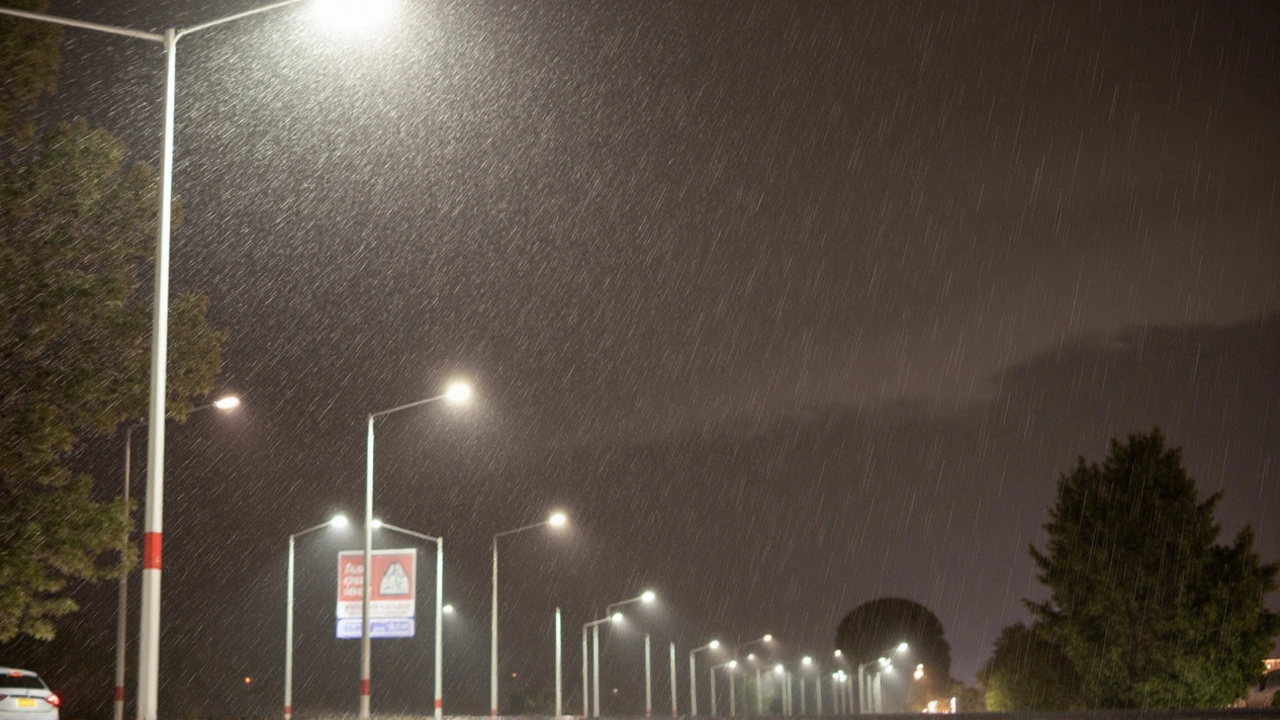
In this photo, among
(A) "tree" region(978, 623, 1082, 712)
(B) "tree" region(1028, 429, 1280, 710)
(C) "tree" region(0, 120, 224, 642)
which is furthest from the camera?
(A) "tree" region(978, 623, 1082, 712)

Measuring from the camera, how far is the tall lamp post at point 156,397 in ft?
45.7

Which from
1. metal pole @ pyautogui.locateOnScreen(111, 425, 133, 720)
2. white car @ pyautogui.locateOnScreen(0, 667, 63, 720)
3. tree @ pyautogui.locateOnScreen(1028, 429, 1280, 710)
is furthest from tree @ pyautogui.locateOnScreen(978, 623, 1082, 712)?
white car @ pyautogui.locateOnScreen(0, 667, 63, 720)

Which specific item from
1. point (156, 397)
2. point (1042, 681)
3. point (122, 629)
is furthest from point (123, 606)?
point (1042, 681)

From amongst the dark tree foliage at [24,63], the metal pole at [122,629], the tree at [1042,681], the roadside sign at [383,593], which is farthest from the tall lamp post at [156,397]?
the tree at [1042,681]

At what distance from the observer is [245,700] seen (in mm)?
78375

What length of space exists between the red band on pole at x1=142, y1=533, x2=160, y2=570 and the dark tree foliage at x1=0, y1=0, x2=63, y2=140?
33.3ft

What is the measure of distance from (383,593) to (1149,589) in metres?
38.7

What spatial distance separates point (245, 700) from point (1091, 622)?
4461 centimetres

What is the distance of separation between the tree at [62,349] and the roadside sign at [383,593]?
904 inches

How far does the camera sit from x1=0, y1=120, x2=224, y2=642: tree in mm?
20859

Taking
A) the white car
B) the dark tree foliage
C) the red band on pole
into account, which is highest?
the dark tree foliage

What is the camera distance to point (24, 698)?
1061 inches

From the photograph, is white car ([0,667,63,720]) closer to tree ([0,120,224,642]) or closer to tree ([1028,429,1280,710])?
tree ([0,120,224,642])

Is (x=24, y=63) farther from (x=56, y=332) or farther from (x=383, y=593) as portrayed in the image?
(x=383, y=593)
